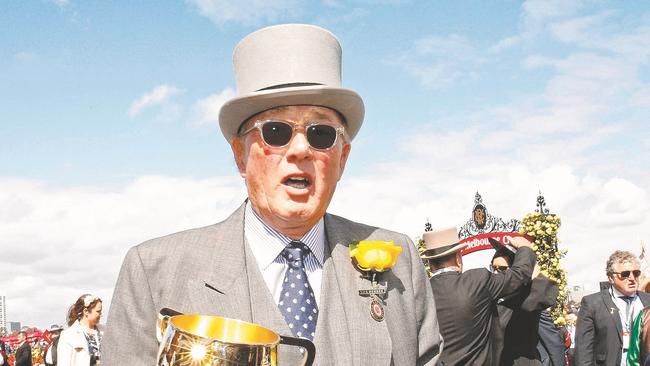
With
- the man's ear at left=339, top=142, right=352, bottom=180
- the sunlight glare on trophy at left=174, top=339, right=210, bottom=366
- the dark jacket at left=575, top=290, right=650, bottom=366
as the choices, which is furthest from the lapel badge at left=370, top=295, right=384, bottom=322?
the dark jacket at left=575, top=290, right=650, bottom=366

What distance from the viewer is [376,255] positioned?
2.32 meters

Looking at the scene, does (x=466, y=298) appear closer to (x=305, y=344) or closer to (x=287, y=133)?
(x=287, y=133)

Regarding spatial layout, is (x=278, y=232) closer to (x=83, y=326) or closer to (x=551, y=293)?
(x=551, y=293)

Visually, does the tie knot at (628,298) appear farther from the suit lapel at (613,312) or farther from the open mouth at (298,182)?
the open mouth at (298,182)

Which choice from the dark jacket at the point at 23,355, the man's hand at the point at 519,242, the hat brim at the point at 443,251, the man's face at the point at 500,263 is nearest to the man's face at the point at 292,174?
the hat brim at the point at 443,251

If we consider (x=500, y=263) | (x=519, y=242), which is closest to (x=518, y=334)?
(x=500, y=263)

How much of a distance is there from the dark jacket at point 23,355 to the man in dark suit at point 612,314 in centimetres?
979

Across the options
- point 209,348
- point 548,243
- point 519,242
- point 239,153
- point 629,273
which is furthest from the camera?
point 548,243

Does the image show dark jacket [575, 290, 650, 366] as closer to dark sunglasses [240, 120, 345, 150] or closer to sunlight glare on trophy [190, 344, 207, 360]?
dark sunglasses [240, 120, 345, 150]

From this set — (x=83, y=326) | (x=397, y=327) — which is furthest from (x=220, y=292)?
(x=83, y=326)

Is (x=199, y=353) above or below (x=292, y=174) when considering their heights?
below

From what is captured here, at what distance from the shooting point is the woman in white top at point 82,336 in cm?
671

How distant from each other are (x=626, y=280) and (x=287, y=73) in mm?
5672

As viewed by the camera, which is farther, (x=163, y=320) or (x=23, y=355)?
(x=23, y=355)
